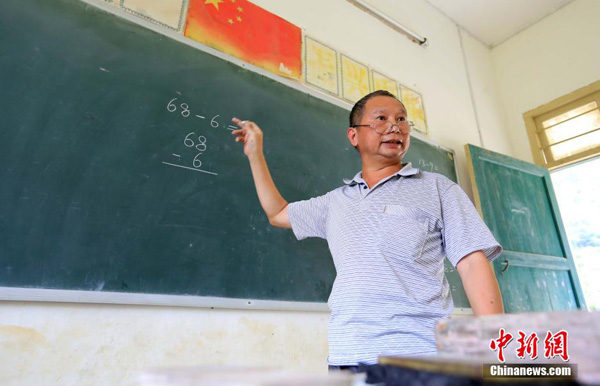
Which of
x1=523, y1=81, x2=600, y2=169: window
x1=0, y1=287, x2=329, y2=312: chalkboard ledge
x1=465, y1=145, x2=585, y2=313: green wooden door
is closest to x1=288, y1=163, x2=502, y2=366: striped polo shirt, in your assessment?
x1=0, y1=287, x2=329, y2=312: chalkboard ledge

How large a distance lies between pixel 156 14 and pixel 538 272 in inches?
114

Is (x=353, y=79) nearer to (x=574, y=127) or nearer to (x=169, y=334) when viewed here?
(x=169, y=334)

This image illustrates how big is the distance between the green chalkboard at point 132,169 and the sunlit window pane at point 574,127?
2.79 metres

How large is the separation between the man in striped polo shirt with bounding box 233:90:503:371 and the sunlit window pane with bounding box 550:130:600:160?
279 centimetres

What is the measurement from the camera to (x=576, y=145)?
Result: 304 centimetres

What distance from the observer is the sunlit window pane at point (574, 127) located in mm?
2973

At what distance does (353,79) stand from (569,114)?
228cm

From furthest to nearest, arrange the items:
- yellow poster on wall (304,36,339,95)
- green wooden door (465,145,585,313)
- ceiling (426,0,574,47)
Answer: ceiling (426,0,574,47), green wooden door (465,145,585,313), yellow poster on wall (304,36,339,95)

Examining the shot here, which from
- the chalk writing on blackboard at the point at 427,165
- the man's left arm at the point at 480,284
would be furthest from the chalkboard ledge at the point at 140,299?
the chalk writing on blackboard at the point at 427,165

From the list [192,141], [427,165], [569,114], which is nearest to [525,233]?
[427,165]

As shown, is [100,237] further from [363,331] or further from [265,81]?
[265,81]

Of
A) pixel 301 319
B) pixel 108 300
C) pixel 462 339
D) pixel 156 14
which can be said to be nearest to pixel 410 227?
pixel 462 339

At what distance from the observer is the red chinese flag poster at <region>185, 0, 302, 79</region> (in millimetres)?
1679

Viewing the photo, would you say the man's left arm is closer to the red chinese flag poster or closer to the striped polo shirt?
the striped polo shirt
